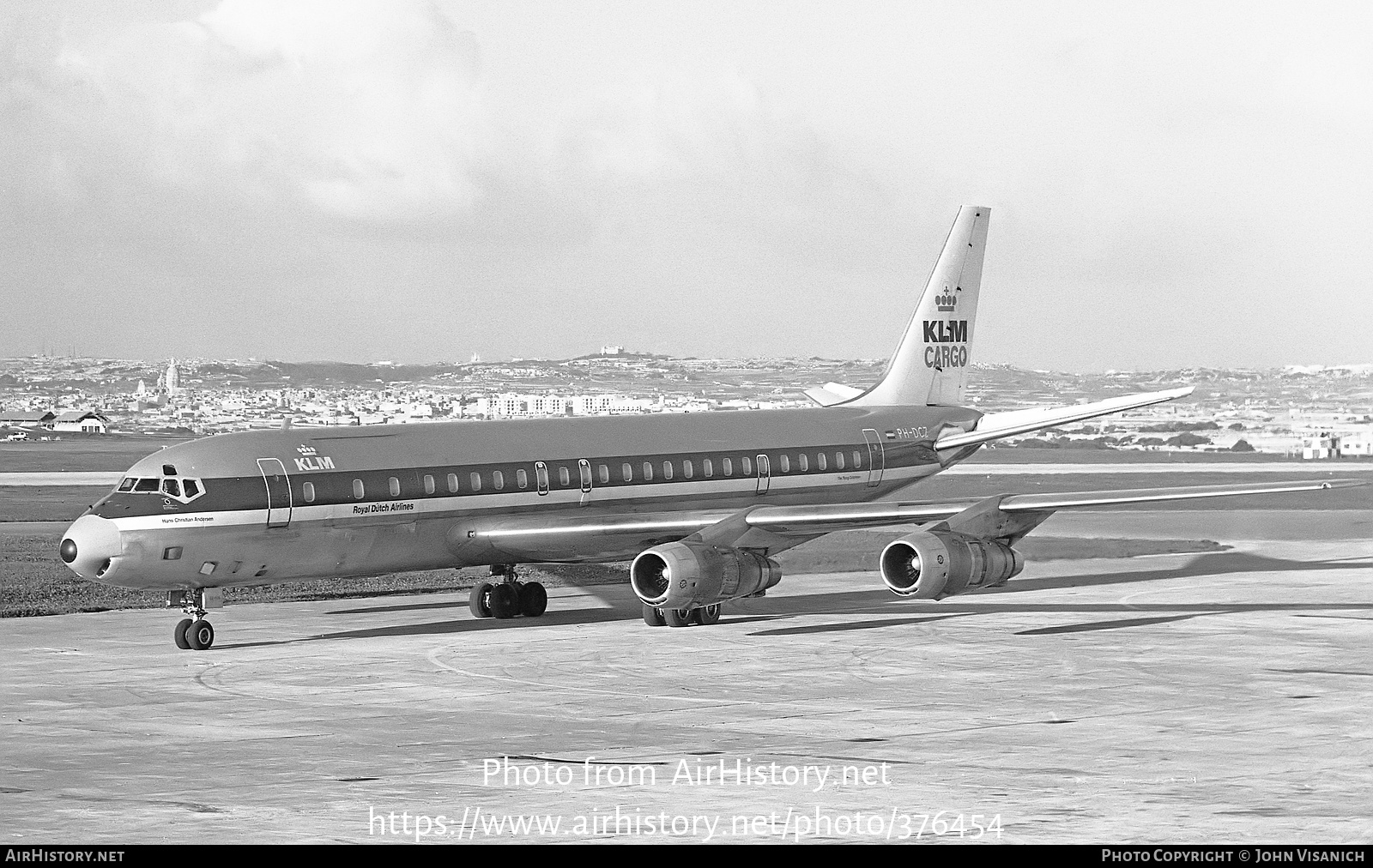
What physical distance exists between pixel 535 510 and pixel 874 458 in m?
9.75

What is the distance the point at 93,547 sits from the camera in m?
29.0

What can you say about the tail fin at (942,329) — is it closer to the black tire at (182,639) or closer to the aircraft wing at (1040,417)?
the aircraft wing at (1040,417)

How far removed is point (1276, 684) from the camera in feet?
83.2

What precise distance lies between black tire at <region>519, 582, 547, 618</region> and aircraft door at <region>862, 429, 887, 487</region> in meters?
9.09

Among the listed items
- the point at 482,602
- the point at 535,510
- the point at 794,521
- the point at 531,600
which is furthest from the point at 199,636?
the point at 794,521

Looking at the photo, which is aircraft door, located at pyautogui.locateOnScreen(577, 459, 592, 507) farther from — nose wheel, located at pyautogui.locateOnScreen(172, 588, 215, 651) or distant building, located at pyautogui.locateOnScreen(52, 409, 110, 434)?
distant building, located at pyautogui.locateOnScreen(52, 409, 110, 434)

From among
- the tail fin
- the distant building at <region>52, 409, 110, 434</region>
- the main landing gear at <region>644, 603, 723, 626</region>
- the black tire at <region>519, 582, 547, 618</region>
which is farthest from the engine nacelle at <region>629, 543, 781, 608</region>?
the distant building at <region>52, 409, 110, 434</region>

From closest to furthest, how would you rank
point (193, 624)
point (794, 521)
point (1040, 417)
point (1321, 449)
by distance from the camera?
point (193, 624) → point (794, 521) → point (1040, 417) → point (1321, 449)

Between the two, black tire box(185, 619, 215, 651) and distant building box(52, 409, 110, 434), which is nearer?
black tire box(185, 619, 215, 651)

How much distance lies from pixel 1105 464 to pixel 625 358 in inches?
2529

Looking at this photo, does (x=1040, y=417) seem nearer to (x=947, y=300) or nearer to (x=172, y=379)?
(x=947, y=300)

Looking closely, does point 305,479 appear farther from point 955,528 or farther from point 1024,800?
point 1024,800

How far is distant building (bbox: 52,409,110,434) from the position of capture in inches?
5650
